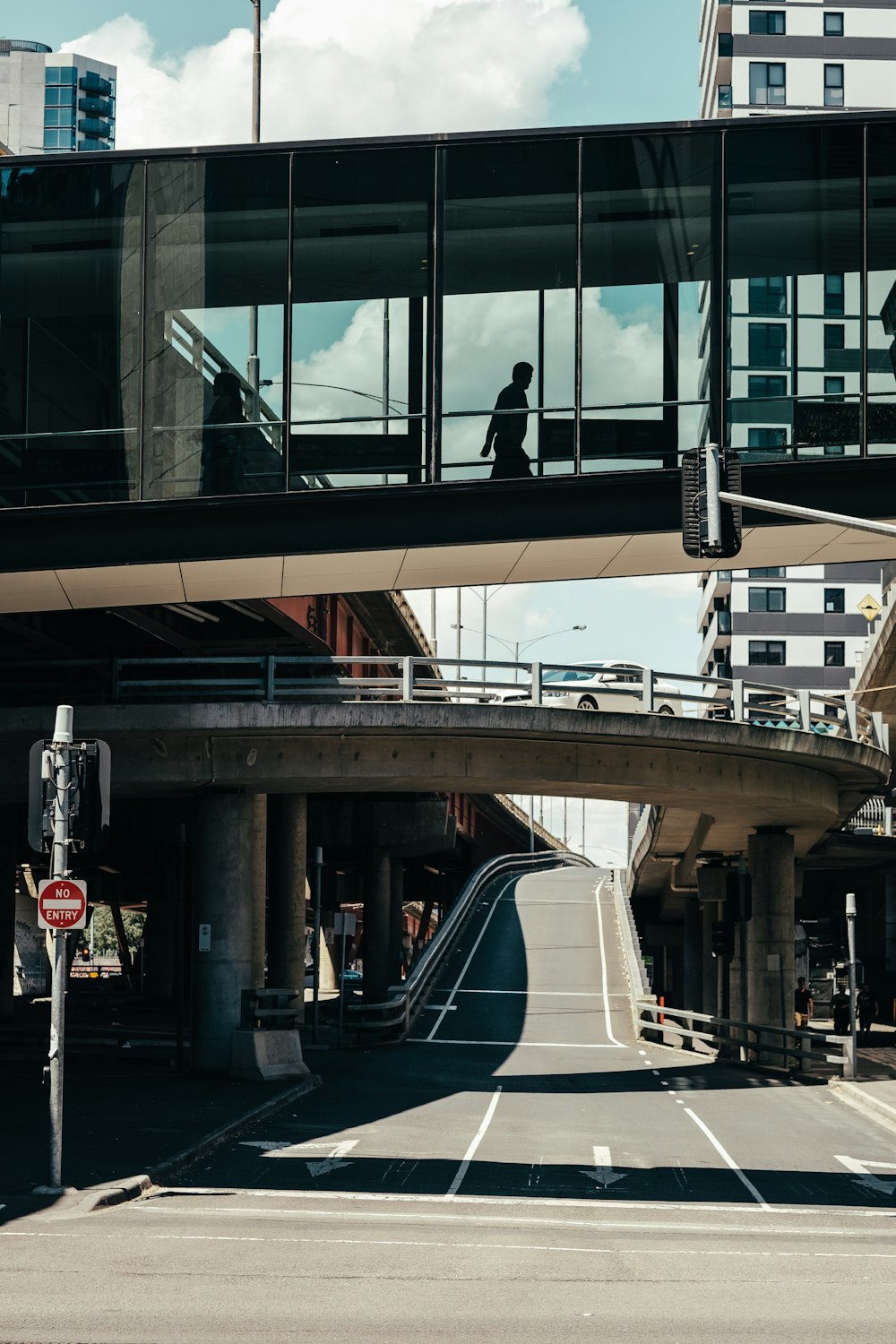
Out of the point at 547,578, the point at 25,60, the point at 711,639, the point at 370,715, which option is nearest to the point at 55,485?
the point at 547,578

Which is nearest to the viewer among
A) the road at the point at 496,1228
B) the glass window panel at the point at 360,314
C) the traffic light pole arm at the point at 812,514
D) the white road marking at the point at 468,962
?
the road at the point at 496,1228

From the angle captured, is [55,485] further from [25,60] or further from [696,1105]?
[25,60]

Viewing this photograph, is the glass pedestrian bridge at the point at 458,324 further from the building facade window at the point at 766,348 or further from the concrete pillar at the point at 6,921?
the concrete pillar at the point at 6,921

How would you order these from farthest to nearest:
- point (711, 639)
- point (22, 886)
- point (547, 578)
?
point (711, 639) → point (22, 886) → point (547, 578)

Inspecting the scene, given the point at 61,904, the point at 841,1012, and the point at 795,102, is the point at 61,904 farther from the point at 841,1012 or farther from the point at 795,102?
the point at 795,102

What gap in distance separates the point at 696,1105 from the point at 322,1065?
9006 millimetres

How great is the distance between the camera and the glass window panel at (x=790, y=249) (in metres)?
23.1

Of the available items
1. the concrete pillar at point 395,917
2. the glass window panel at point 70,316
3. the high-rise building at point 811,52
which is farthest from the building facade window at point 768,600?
the glass window panel at point 70,316

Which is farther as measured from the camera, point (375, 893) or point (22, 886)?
point (22, 886)

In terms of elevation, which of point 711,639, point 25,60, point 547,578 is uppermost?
point 25,60

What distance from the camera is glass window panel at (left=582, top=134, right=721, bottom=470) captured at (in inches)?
915

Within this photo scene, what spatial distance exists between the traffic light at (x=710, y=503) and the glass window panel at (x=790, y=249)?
6627mm

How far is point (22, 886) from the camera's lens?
313ft

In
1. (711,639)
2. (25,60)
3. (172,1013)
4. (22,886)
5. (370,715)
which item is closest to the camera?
(370,715)
